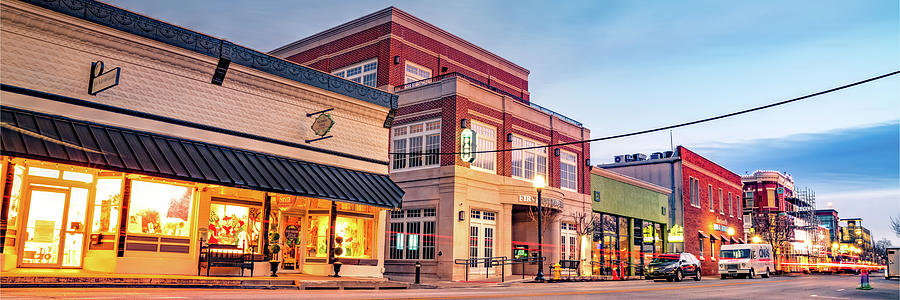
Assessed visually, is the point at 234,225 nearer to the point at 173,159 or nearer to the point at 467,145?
the point at 173,159

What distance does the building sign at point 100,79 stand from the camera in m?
16.1

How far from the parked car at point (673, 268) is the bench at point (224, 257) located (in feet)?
67.7

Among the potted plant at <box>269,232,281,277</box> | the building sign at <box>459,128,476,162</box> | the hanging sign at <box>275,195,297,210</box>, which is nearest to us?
the hanging sign at <box>275,195,297,210</box>

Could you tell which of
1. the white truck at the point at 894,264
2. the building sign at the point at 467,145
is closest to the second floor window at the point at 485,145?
the building sign at the point at 467,145

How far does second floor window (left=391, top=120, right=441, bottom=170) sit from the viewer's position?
31.0 meters

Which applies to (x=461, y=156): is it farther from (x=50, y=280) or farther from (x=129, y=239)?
(x=50, y=280)

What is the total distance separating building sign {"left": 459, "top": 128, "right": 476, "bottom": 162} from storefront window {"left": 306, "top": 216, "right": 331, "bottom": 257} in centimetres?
843

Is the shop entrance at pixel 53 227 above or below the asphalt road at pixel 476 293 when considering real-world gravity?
above

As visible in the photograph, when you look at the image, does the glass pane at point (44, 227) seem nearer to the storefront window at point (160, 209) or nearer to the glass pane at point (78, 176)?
the glass pane at point (78, 176)

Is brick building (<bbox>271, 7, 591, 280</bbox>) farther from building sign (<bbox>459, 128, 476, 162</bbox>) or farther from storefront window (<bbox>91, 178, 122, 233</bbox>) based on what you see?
storefront window (<bbox>91, 178, 122, 233</bbox>)

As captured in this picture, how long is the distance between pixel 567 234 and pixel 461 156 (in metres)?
10.4

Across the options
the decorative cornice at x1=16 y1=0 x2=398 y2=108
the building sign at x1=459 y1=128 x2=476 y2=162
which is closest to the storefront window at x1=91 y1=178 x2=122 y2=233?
the decorative cornice at x1=16 y1=0 x2=398 y2=108

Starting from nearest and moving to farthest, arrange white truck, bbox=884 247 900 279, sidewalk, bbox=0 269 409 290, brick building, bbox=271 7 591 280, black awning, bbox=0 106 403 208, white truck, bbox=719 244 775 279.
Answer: sidewalk, bbox=0 269 409 290 → black awning, bbox=0 106 403 208 → brick building, bbox=271 7 591 280 → white truck, bbox=884 247 900 279 → white truck, bbox=719 244 775 279

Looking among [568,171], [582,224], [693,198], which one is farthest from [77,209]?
[693,198]
